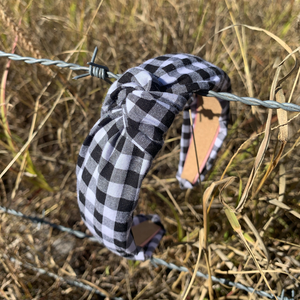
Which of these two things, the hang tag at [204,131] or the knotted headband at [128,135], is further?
the hang tag at [204,131]

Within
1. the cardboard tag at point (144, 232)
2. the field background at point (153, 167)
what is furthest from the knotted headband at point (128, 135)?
the field background at point (153, 167)

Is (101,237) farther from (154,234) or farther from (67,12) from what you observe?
(67,12)

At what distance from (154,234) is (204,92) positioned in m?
0.34

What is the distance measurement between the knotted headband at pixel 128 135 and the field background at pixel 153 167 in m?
0.23

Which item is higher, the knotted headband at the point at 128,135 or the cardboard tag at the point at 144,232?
the knotted headband at the point at 128,135

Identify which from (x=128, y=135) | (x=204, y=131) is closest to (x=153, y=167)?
(x=204, y=131)

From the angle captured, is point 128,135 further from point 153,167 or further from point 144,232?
point 153,167

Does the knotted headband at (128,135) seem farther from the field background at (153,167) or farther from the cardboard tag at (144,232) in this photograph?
the field background at (153,167)

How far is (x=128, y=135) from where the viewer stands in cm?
36

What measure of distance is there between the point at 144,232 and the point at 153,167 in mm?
310

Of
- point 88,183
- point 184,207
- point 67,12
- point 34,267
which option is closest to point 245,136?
point 184,207

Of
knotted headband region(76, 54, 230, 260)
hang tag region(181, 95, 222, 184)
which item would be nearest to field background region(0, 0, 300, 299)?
hang tag region(181, 95, 222, 184)

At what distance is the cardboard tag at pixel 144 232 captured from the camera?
52cm

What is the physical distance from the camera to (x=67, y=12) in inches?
40.0
